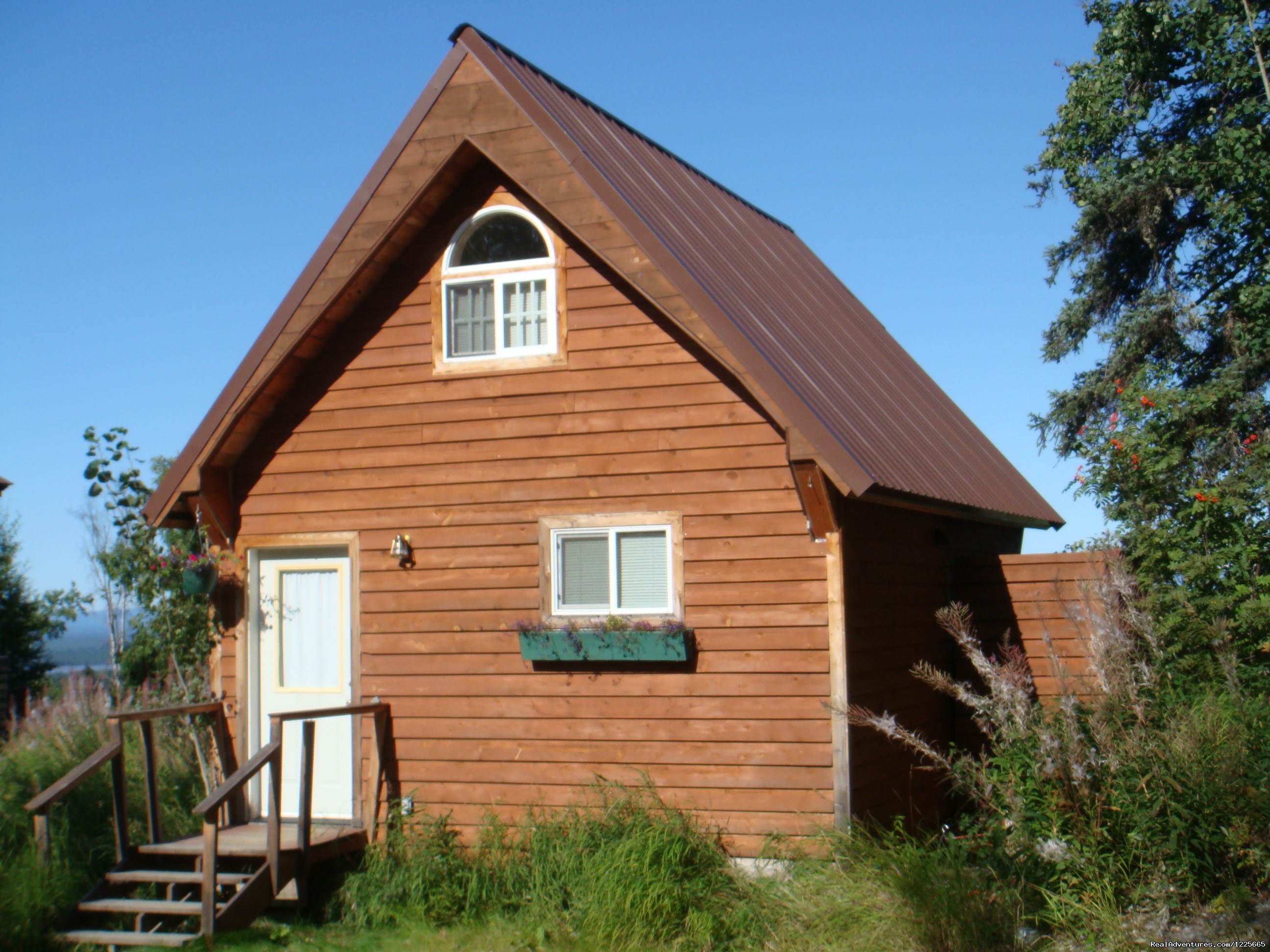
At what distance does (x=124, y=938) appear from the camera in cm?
791

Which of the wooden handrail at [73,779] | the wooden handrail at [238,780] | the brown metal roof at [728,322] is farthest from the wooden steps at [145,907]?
the brown metal roof at [728,322]

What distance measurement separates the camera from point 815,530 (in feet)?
27.2

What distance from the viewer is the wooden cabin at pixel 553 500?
8.40 metres

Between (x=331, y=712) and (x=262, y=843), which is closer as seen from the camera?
(x=262, y=843)

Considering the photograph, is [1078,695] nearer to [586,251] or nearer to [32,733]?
[586,251]

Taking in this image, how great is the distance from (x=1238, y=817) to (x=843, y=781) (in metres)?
2.41

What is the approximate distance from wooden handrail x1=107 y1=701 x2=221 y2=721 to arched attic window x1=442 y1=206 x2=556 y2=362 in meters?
3.48

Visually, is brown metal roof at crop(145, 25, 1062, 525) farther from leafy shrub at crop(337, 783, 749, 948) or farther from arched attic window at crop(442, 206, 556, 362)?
leafy shrub at crop(337, 783, 749, 948)

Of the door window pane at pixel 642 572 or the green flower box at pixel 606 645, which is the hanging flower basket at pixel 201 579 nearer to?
the green flower box at pixel 606 645

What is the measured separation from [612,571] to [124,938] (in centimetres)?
413

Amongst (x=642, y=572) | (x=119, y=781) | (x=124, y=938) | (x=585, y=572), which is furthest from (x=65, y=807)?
(x=642, y=572)

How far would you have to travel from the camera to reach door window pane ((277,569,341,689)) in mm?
9961

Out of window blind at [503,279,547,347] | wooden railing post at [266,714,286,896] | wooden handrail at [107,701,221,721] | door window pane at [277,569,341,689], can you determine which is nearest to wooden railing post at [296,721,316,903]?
wooden railing post at [266,714,286,896]

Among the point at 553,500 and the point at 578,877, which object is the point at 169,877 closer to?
the point at 578,877
